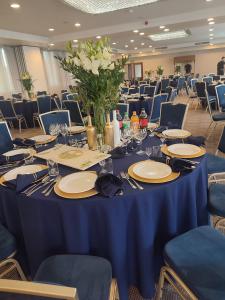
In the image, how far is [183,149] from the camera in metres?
1.77

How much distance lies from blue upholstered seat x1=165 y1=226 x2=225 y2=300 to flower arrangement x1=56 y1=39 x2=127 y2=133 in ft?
3.71

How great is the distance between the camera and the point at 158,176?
1.37m

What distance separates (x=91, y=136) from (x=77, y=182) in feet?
2.06

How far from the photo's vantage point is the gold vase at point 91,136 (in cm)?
188

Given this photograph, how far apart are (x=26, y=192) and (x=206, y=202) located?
127 cm

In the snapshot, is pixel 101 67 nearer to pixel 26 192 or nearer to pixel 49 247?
pixel 26 192

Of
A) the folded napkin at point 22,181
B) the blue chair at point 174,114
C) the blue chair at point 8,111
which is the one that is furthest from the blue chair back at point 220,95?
the blue chair at point 8,111

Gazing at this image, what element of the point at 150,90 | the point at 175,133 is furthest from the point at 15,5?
the point at 175,133

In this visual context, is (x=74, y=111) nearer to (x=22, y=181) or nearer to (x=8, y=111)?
(x=8, y=111)

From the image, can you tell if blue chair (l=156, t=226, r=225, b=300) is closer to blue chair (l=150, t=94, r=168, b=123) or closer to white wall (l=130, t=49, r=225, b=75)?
blue chair (l=150, t=94, r=168, b=123)

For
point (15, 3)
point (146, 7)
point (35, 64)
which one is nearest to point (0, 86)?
point (35, 64)

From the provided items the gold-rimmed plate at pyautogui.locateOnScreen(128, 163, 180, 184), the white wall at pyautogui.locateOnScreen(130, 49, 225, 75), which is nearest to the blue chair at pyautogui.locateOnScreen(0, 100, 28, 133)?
the gold-rimmed plate at pyautogui.locateOnScreen(128, 163, 180, 184)

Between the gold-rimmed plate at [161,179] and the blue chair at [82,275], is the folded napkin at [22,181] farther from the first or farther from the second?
the gold-rimmed plate at [161,179]

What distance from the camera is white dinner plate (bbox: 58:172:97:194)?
1.27 meters
